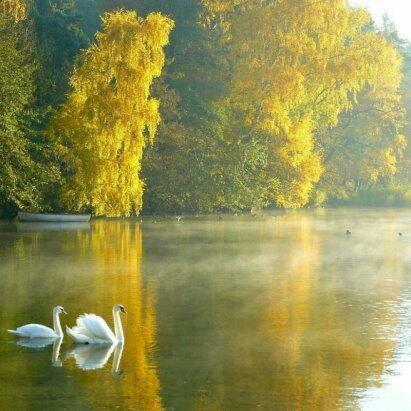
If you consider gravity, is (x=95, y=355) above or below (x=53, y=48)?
below

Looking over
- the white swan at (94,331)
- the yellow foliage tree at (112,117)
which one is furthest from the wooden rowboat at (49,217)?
the white swan at (94,331)

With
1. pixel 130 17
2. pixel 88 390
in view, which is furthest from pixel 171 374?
pixel 130 17

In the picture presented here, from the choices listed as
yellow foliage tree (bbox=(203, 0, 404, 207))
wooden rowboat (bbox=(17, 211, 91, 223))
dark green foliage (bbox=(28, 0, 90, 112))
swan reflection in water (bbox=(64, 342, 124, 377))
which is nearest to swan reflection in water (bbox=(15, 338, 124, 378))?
swan reflection in water (bbox=(64, 342, 124, 377))

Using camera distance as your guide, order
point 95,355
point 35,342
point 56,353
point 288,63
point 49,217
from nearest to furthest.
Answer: point 95,355 < point 56,353 < point 35,342 < point 49,217 < point 288,63

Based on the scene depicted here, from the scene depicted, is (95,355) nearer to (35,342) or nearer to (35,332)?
(35,342)

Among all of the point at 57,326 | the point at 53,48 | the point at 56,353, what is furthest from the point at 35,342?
the point at 53,48

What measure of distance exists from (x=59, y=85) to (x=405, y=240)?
2028 centimetres

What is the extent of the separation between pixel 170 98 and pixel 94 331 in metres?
42.6

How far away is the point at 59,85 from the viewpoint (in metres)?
54.1

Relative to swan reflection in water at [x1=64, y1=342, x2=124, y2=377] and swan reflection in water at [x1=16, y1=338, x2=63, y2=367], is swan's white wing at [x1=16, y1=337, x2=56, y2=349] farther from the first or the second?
swan reflection in water at [x1=64, y1=342, x2=124, y2=377]

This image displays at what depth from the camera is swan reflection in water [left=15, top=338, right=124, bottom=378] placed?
14938 millimetres

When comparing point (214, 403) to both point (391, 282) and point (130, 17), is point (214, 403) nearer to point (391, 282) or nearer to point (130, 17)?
point (391, 282)

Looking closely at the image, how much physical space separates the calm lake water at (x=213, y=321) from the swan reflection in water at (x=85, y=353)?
0.03 metres

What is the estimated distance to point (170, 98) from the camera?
58438 mm
